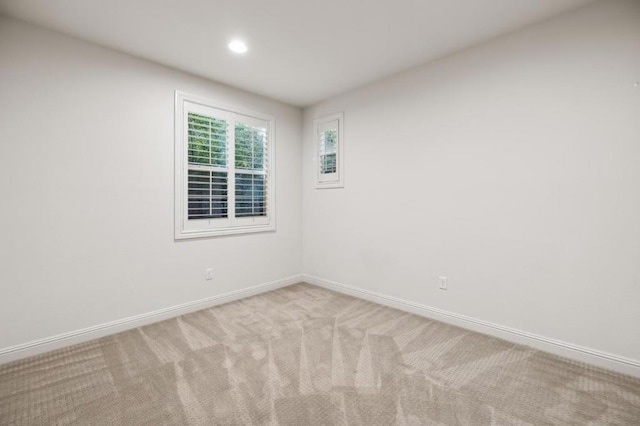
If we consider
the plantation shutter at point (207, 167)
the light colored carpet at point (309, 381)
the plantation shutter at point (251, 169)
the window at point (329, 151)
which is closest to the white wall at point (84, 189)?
the plantation shutter at point (207, 167)

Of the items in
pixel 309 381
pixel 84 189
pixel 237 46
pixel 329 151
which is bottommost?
pixel 309 381

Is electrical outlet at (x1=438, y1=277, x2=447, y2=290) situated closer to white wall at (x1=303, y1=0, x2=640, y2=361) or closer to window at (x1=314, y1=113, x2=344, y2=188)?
Answer: white wall at (x1=303, y1=0, x2=640, y2=361)

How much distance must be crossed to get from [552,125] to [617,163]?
500mm

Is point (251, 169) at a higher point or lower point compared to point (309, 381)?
higher

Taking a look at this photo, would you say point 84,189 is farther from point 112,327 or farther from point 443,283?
point 443,283

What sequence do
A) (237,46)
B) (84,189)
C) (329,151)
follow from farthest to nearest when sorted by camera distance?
(329,151) < (237,46) < (84,189)

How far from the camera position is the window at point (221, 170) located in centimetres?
320

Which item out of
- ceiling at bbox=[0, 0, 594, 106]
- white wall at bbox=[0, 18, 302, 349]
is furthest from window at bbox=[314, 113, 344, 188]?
white wall at bbox=[0, 18, 302, 349]

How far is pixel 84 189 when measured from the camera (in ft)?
8.50

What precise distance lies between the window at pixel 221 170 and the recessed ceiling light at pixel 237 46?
81cm

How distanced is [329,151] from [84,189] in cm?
273

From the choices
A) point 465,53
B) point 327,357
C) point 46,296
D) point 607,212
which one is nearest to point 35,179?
point 46,296

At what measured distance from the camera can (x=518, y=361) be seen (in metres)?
2.24

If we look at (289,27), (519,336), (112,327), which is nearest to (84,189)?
(112,327)
